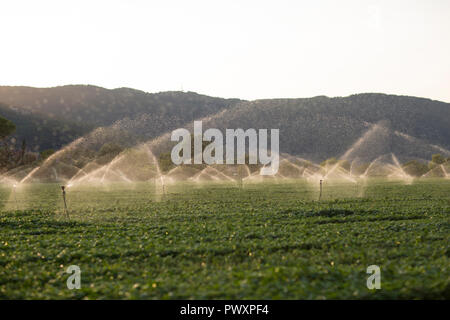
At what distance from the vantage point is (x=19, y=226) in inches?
821

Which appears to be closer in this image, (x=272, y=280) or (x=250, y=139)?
(x=272, y=280)

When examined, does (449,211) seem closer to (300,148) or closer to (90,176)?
(90,176)

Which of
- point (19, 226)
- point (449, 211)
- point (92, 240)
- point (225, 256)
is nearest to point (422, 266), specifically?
point (225, 256)

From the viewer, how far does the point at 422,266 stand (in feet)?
38.0

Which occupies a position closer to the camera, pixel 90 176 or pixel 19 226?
pixel 19 226

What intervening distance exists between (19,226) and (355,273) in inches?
684

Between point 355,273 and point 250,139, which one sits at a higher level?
point 250,139

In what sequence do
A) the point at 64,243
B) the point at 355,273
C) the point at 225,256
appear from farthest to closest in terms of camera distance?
the point at 64,243
the point at 225,256
the point at 355,273

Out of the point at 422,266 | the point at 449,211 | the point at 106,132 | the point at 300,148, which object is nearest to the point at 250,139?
the point at 300,148

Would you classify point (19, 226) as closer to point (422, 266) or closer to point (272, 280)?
point (272, 280)
